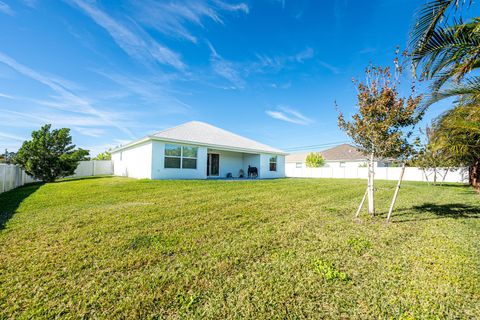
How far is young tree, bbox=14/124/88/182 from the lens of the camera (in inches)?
581

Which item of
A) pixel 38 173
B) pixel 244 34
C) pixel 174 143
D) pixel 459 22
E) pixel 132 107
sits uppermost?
pixel 244 34

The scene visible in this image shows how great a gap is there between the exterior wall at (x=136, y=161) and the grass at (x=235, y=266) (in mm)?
7798

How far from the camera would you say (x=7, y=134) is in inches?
754

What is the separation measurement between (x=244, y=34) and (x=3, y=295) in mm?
13310

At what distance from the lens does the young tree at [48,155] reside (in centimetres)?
1476

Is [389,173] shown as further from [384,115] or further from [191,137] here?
[384,115]

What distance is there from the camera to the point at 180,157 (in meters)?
14.4

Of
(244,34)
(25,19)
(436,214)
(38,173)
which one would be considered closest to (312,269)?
(436,214)

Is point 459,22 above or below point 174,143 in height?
above

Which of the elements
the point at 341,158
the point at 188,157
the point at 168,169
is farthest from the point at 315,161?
the point at 168,169

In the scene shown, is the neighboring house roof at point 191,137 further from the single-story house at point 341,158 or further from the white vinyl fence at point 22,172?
the single-story house at point 341,158

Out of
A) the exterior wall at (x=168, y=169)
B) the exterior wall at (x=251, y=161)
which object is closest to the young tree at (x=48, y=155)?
the exterior wall at (x=168, y=169)

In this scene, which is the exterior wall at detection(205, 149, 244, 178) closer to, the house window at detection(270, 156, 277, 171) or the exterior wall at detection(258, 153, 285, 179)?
the exterior wall at detection(258, 153, 285, 179)

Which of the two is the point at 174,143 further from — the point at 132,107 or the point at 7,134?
the point at 7,134
